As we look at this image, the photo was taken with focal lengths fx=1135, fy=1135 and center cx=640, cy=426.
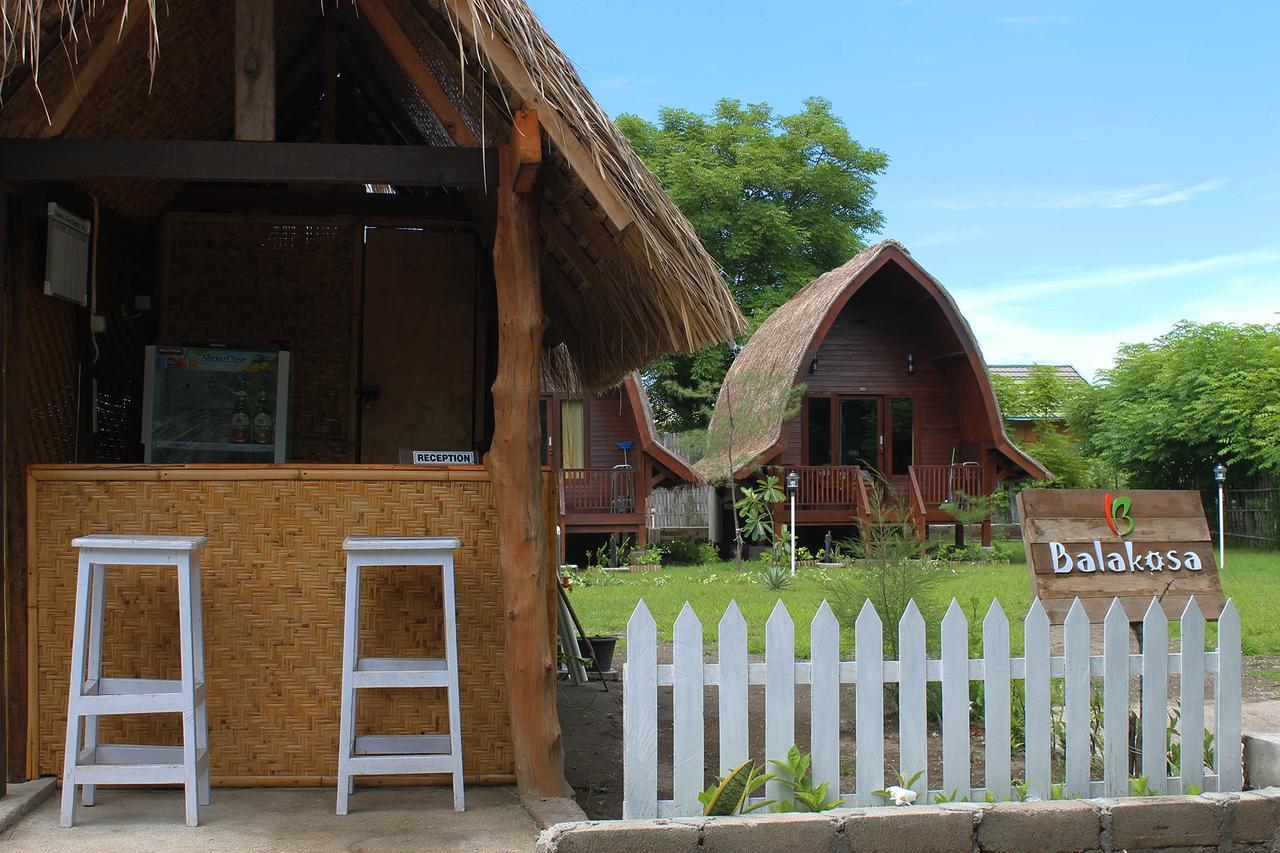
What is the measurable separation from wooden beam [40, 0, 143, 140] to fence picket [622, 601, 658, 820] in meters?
3.38

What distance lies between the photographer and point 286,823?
15.1 feet

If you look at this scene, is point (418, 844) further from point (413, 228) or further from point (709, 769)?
point (413, 228)

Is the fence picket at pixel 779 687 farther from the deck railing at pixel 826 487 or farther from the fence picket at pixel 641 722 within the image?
the deck railing at pixel 826 487

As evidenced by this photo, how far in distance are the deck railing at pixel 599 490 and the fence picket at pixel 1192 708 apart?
15.2 metres

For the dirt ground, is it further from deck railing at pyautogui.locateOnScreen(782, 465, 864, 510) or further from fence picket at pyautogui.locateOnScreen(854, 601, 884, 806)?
deck railing at pyautogui.locateOnScreen(782, 465, 864, 510)

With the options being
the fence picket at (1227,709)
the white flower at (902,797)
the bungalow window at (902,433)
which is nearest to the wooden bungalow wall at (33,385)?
the white flower at (902,797)

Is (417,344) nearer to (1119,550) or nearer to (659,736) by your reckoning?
(659,736)

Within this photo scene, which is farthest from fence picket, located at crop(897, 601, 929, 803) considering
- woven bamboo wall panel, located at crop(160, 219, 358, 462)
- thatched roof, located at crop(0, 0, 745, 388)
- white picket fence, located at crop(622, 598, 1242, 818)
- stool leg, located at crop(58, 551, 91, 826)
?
woven bamboo wall panel, located at crop(160, 219, 358, 462)

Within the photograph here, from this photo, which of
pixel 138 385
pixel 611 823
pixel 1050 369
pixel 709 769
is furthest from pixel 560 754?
pixel 1050 369

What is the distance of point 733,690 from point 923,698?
0.85m

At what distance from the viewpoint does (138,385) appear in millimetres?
7551

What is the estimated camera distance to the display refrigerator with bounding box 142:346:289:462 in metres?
7.09

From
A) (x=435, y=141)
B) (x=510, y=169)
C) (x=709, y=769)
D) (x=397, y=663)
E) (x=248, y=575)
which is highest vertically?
(x=435, y=141)

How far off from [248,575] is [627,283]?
7.80 feet
